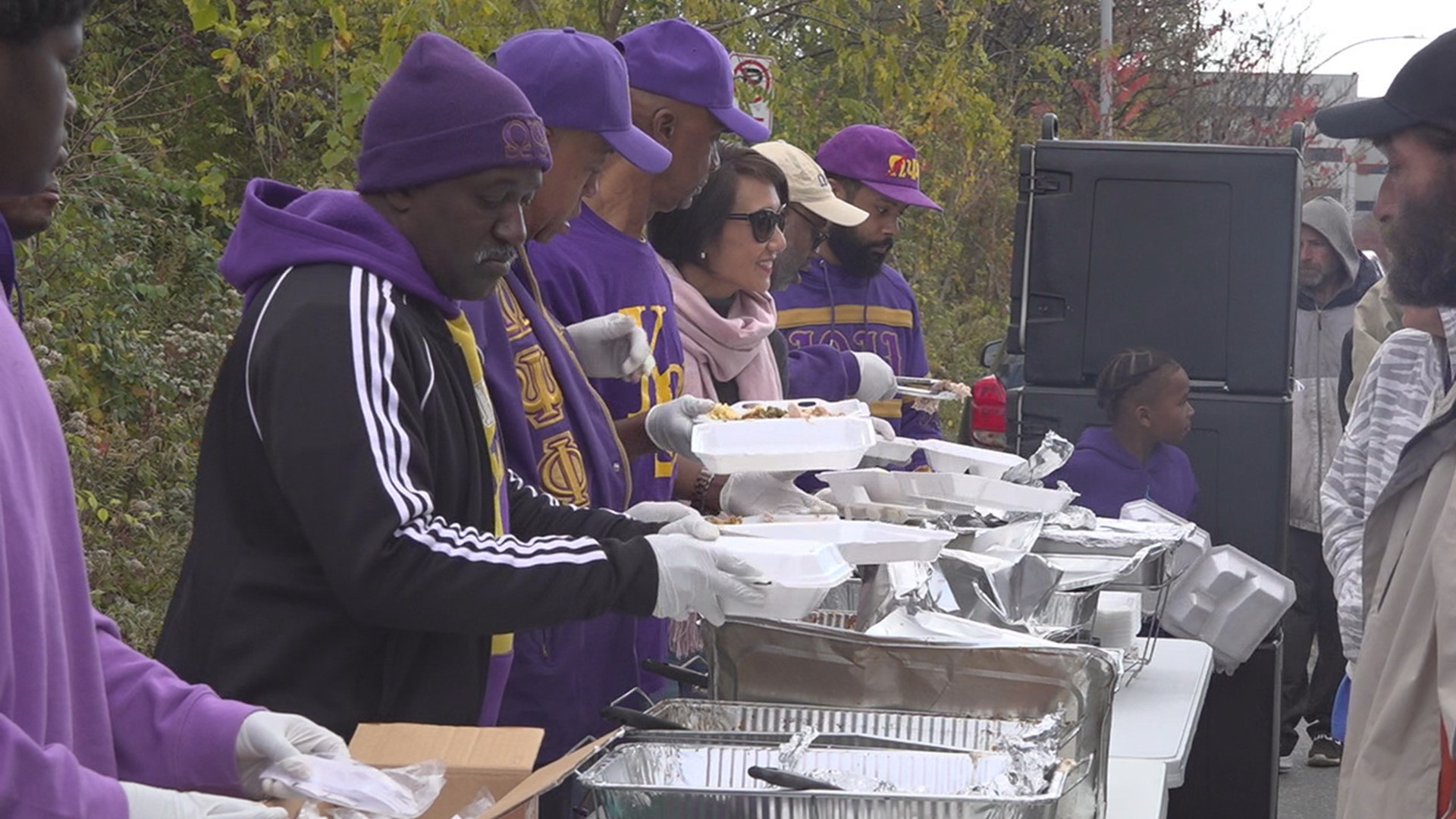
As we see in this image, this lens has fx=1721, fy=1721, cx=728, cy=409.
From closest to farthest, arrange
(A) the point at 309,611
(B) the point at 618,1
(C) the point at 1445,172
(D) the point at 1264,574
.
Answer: (A) the point at 309,611 < (C) the point at 1445,172 < (D) the point at 1264,574 < (B) the point at 618,1

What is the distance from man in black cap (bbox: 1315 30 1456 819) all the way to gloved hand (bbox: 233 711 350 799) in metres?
1.44

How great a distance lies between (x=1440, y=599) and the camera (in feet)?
7.66

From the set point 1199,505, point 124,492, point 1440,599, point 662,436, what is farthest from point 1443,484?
point 124,492

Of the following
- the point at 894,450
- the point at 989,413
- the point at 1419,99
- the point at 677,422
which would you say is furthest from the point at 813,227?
the point at 989,413

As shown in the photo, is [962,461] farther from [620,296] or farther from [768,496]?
[620,296]

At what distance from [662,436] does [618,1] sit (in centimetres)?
454

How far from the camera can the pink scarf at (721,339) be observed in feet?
13.5

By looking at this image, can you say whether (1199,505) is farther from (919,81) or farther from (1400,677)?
(919,81)

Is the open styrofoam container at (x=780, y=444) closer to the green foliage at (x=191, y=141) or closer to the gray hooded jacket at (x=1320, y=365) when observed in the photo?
the green foliage at (x=191, y=141)

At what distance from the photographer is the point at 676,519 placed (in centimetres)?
286

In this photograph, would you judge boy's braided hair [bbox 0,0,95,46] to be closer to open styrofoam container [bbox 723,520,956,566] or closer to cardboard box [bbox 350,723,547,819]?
cardboard box [bbox 350,723,547,819]

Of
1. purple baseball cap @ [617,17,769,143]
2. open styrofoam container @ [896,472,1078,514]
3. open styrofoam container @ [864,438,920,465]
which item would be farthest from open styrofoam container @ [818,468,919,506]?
purple baseball cap @ [617,17,769,143]

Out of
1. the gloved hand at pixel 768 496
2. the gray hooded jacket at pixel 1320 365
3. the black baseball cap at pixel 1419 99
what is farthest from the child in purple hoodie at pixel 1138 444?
the black baseball cap at pixel 1419 99

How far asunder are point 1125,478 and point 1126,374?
386 millimetres
